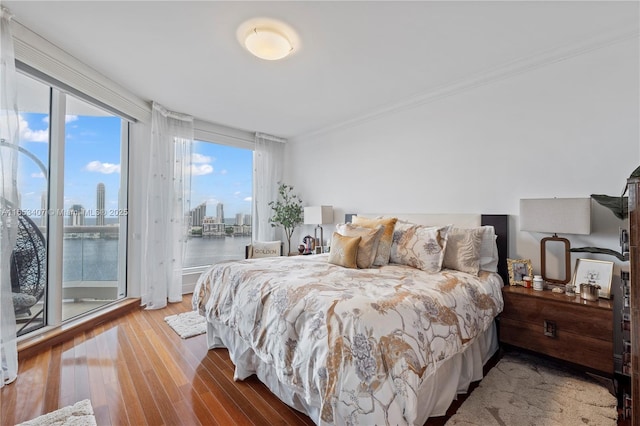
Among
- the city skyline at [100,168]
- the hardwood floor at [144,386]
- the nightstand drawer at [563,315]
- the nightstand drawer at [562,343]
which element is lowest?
the hardwood floor at [144,386]

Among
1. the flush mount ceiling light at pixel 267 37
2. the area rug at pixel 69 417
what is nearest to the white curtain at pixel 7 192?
the area rug at pixel 69 417

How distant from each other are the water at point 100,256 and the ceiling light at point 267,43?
2.69 meters

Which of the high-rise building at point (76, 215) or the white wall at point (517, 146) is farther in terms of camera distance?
the high-rise building at point (76, 215)

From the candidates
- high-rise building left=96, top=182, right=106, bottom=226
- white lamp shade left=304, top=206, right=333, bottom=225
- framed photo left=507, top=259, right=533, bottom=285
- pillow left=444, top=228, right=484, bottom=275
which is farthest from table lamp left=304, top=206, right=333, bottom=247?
high-rise building left=96, top=182, right=106, bottom=226

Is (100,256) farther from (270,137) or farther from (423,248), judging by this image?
(423,248)

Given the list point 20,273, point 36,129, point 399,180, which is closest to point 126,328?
point 20,273

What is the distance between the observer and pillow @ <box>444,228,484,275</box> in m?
2.26

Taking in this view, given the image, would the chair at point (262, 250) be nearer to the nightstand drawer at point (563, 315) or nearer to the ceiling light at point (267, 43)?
the ceiling light at point (267, 43)

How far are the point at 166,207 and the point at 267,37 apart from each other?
8.74 ft

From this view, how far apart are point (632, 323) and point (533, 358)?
135 cm

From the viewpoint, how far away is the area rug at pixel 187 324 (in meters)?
2.73

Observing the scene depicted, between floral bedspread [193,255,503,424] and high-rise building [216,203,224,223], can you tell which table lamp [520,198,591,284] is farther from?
high-rise building [216,203,224,223]

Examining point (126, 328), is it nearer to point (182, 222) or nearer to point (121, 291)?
point (121, 291)

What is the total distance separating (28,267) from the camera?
243 centimetres
